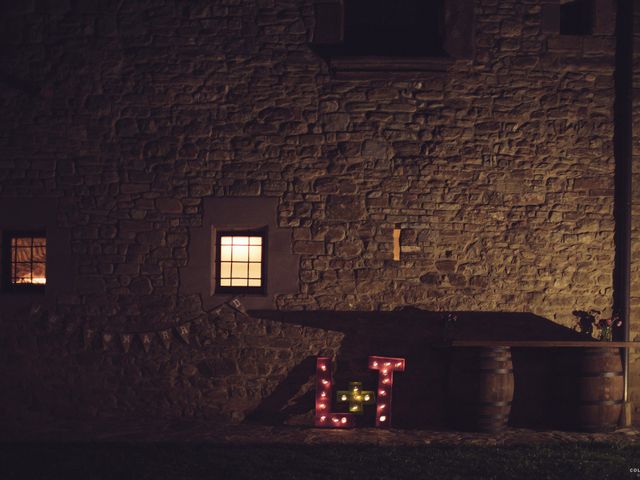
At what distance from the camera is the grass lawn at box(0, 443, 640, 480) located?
4504 millimetres

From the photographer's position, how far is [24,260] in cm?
666

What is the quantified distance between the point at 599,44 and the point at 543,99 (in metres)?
0.86

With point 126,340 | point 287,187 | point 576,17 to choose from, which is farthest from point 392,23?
point 126,340

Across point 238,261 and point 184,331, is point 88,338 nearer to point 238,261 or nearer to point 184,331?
point 184,331

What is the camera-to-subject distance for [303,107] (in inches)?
254

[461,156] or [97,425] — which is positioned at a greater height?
[461,156]

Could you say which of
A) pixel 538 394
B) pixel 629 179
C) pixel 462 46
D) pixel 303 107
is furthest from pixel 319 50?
pixel 538 394

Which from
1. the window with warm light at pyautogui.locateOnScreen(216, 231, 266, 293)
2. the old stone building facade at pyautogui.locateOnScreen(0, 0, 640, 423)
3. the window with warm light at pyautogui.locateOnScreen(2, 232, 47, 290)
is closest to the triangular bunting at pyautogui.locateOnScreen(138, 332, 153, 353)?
the old stone building facade at pyautogui.locateOnScreen(0, 0, 640, 423)

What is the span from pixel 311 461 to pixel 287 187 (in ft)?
9.29

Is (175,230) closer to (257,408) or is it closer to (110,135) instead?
(110,135)

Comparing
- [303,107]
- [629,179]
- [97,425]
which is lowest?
[97,425]

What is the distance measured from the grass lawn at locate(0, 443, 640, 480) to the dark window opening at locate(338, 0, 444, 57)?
424 cm

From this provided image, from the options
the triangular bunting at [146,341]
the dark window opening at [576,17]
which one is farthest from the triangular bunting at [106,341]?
the dark window opening at [576,17]

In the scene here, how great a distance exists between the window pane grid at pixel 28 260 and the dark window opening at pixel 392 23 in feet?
13.4
